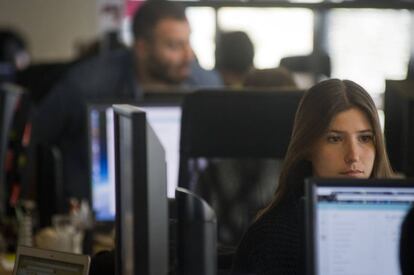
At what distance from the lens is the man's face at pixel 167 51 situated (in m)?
4.09

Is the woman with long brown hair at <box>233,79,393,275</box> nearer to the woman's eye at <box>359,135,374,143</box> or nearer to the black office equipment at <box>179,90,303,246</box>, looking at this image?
the woman's eye at <box>359,135,374,143</box>

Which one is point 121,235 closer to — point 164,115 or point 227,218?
point 227,218

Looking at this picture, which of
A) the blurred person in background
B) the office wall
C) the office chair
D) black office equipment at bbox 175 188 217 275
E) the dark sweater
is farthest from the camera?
the office wall

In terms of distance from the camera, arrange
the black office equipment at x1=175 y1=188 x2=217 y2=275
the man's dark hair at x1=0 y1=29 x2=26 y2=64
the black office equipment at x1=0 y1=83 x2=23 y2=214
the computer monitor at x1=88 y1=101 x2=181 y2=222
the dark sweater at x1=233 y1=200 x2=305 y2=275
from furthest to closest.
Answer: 1. the man's dark hair at x1=0 y1=29 x2=26 y2=64
2. the black office equipment at x1=0 y1=83 x2=23 y2=214
3. the computer monitor at x1=88 y1=101 x2=181 y2=222
4. the dark sweater at x1=233 y1=200 x2=305 y2=275
5. the black office equipment at x1=175 y1=188 x2=217 y2=275

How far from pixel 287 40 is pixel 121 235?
3.15 metres

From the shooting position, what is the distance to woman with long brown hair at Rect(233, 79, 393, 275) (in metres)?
1.72

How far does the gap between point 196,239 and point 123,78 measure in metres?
2.68

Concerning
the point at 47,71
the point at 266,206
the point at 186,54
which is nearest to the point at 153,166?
the point at 266,206

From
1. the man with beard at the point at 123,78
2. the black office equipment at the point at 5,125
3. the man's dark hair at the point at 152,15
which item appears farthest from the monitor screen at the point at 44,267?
the man's dark hair at the point at 152,15

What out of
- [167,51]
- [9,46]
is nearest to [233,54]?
[167,51]

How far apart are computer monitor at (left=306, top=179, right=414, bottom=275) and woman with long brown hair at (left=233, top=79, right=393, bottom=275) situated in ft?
0.29

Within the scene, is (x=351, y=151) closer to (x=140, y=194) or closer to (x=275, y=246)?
(x=275, y=246)

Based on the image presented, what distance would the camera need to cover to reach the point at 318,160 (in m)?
1.74

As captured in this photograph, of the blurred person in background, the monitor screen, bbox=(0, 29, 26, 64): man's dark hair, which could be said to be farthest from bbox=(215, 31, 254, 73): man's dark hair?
bbox=(0, 29, 26, 64): man's dark hair
